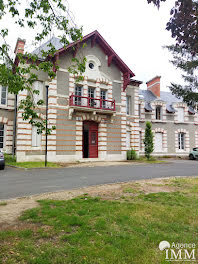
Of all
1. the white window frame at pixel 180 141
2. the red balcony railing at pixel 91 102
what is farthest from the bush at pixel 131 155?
the white window frame at pixel 180 141

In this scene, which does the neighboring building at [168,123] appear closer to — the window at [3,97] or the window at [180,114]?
the window at [180,114]

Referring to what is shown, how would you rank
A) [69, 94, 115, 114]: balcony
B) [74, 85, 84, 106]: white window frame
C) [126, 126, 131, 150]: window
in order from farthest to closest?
[126, 126, 131, 150]: window
[74, 85, 84, 106]: white window frame
[69, 94, 115, 114]: balcony

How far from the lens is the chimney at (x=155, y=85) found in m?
26.2

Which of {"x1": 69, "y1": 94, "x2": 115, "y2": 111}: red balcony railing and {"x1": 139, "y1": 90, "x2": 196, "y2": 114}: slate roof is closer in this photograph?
{"x1": 69, "y1": 94, "x2": 115, "y2": 111}: red balcony railing

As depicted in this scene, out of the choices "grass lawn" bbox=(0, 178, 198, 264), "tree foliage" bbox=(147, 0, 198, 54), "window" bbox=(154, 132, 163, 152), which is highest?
"tree foliage" bbox=(147, 0, 198, 54)

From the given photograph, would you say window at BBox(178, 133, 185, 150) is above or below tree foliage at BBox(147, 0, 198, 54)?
below

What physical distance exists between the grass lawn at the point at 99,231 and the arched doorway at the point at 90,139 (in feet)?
40.2

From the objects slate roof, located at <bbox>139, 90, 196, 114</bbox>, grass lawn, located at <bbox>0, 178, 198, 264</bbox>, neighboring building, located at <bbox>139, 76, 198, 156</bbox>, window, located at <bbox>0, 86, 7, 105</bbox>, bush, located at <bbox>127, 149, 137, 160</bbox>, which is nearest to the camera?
grass lawn, located at <bbox>0, 178, 198, 264</bbox>

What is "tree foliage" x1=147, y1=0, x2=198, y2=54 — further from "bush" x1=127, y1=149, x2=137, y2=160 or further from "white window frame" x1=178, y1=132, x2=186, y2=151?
"white window frame" x1=178, y1=132, x2=186, y2=151

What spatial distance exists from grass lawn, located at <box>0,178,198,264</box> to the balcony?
11.4 m

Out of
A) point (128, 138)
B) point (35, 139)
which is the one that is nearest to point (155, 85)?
point (128, 138)

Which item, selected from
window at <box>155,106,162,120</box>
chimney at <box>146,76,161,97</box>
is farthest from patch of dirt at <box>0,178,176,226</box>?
chimney at <box>146,76,161,97</box>

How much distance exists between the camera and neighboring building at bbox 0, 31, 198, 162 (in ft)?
49.4

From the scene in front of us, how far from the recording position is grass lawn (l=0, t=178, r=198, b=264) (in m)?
2.46
